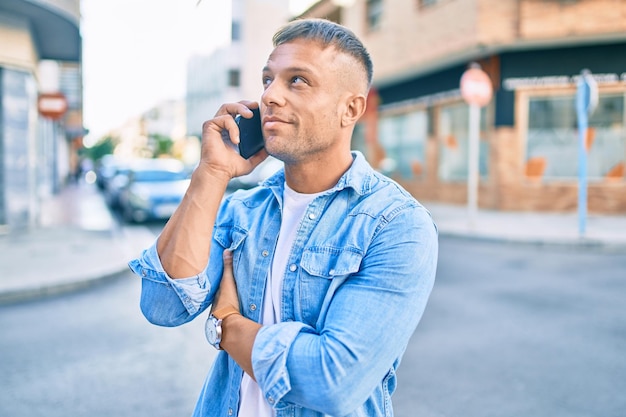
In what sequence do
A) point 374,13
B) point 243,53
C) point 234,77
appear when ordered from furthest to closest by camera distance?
point 234,77
point 243,53
point 374,13

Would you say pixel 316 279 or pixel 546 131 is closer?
pixel 316 279

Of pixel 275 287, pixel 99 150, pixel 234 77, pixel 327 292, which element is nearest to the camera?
pixel 327 292

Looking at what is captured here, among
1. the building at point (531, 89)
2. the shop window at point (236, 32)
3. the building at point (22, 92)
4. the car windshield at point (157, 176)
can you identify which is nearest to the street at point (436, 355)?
the building at point (22, 92)

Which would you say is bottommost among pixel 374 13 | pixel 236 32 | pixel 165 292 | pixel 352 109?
pixel 165 292

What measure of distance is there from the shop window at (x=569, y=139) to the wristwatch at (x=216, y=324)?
15.7 m

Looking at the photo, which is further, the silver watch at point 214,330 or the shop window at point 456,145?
the shop window at point 456,145

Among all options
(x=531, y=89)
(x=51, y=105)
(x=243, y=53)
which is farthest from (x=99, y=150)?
(x=531, y=89)

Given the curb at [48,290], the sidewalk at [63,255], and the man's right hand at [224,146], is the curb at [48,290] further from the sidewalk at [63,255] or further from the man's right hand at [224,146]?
the man's right hand at [224,146]

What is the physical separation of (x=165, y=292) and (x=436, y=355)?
3.47 m

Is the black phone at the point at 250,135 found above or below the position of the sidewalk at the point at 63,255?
above

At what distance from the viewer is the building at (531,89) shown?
15.0 meters

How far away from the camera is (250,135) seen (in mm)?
1562

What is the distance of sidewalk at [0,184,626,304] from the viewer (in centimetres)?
710

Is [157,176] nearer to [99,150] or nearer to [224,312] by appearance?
[224,312]
